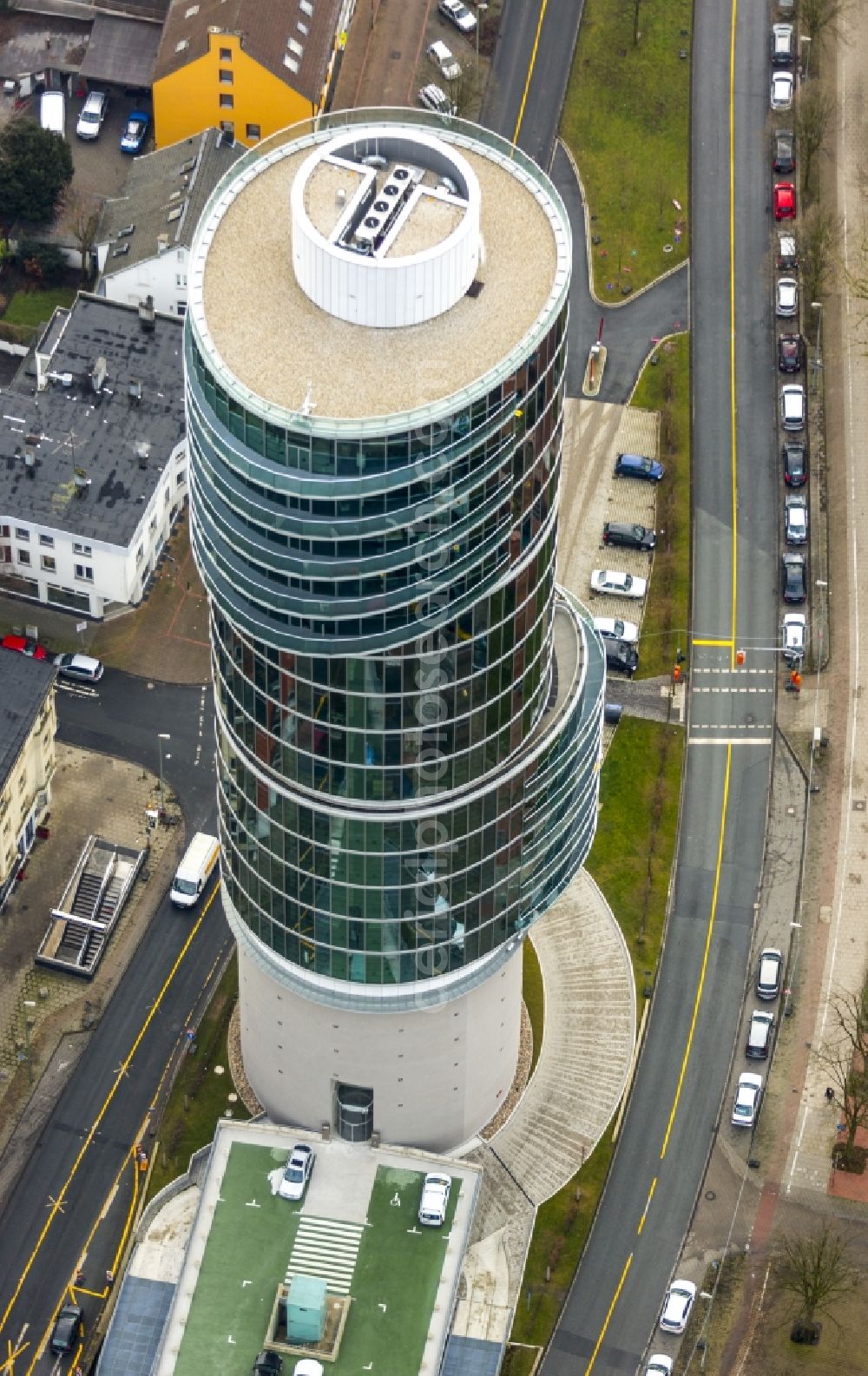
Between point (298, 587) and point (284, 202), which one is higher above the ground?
point (284, 202)

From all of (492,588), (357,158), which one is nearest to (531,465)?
(492,588)

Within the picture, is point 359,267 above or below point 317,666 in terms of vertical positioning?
above

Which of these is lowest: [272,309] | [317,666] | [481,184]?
[317,666]

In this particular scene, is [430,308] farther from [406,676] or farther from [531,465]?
[406,676]

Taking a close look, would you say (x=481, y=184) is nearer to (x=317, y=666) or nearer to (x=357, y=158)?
(x=357, y=158)

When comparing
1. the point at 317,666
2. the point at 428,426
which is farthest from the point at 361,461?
the point at 317,666

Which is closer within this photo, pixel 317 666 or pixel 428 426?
pixel 428 426

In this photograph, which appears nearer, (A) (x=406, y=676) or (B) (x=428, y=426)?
(B) (x=428, y=426)
